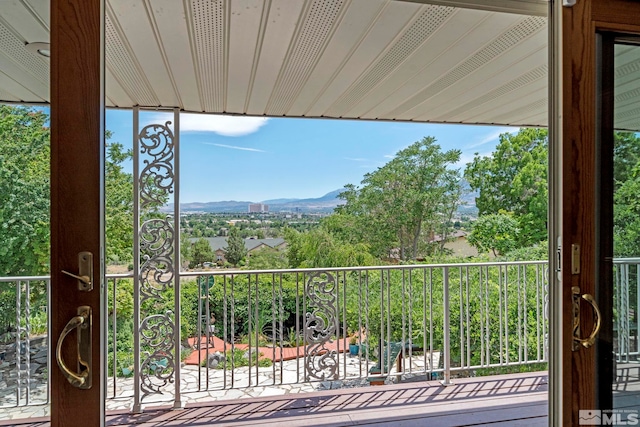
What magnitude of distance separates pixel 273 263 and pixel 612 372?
4402 millimetres

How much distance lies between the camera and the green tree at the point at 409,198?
606 centimetres

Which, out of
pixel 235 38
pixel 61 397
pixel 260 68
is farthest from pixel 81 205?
pixel 260 68

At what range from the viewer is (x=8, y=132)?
990 mm

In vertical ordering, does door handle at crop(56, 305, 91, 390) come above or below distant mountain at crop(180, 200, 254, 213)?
below

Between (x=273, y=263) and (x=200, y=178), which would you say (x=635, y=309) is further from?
(x=200, y=178)

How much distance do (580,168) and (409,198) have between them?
16.5ft

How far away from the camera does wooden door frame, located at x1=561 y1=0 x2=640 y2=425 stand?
3.68 feet

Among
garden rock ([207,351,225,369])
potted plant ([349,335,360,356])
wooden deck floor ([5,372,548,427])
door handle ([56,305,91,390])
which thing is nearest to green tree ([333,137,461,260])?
potted plant ([349,335,360,356])

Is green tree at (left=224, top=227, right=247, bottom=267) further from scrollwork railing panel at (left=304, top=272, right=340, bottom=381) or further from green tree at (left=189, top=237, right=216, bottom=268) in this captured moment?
scrollwork railing panel at (left=304, top=272, right=340, bottom=381)

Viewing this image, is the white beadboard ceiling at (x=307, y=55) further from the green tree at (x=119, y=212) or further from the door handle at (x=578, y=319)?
the door handle at (x=578, y=319)

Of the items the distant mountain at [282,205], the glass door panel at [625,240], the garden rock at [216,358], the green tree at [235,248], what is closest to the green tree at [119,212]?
the garden rock at [216,358]

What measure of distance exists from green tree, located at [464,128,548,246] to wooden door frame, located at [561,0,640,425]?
523cm

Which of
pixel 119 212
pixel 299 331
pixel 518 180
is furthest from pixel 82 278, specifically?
pixel 518 180

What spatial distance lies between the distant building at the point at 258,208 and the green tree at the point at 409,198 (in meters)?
1.62
